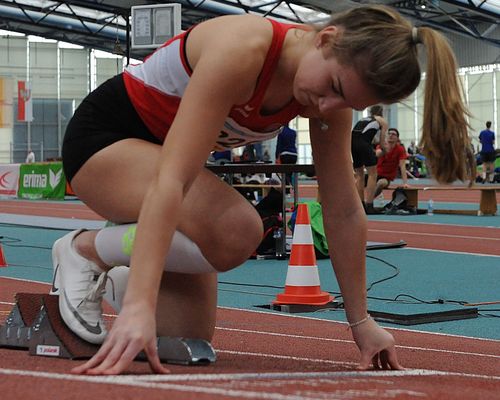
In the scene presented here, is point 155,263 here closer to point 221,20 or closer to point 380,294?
point 221,20

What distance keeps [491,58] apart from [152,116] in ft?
103

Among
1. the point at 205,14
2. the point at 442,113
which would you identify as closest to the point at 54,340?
the point at 442,113

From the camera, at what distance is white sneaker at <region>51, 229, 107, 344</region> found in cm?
268

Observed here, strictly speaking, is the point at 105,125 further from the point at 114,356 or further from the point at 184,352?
the point at 114,356

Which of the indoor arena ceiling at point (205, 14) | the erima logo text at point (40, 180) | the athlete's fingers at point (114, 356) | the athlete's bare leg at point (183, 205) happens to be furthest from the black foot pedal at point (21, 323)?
the indoor arena ceiling at point (205, 14)

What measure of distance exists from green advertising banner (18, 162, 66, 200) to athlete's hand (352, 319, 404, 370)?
58.0ft

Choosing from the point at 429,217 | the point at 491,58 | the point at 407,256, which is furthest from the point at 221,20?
the point at 491,58

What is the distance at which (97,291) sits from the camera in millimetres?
2738

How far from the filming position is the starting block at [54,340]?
8.37ft

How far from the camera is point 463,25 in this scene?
1144 inches

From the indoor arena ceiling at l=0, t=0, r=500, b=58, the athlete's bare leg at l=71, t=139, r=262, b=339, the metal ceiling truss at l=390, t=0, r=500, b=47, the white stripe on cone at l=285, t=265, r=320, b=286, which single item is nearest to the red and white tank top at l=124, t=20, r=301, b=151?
the athlete's bare leg at l=71, t=139, r=262, b=339

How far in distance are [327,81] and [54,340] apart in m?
1.06

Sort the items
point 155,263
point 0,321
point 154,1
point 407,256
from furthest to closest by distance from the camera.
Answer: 1. point 154,1
2. point 407,256
3. point 0,321
4. point 155,263

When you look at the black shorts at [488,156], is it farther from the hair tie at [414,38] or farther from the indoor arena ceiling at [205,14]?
the hair tie at [414,38]
